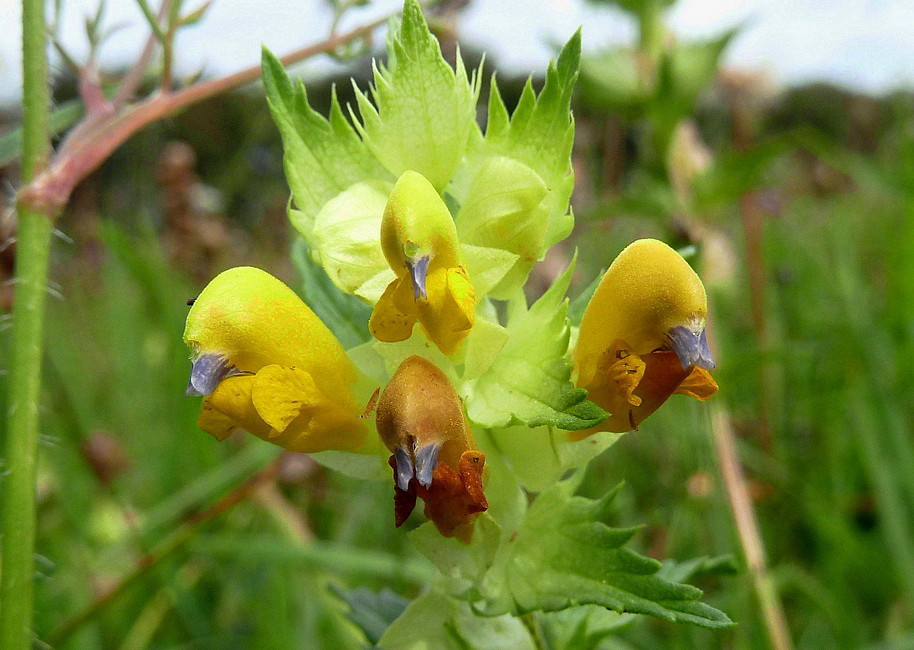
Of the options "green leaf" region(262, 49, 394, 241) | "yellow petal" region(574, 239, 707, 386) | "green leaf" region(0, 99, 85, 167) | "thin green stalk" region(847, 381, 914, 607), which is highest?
"green leaf" region(0, 99, 85, 167)

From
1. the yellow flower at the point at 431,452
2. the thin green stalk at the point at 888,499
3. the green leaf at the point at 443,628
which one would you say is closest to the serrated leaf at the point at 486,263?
the yellow flower at the point at 431,452

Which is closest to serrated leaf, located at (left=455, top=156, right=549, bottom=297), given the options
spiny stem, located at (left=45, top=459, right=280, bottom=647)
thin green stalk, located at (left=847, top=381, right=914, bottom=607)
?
spiny stem, located at (left=45, top=459, right=280, bottom=647)

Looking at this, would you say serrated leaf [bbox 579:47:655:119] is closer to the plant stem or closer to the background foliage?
the background foliage

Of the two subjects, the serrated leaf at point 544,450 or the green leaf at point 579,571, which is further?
the serrated leaf at point 544,450

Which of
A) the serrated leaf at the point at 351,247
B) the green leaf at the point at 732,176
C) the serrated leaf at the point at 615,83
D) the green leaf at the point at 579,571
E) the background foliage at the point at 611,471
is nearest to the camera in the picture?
the green leaf at the point at 579,571

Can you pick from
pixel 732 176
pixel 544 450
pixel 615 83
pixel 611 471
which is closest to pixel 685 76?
pixel 615 83

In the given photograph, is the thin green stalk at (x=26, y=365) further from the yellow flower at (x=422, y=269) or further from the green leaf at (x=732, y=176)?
the green leaf at (x=732, y=176)

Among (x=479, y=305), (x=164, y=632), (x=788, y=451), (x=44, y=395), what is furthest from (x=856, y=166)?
(x=44, y=395)
